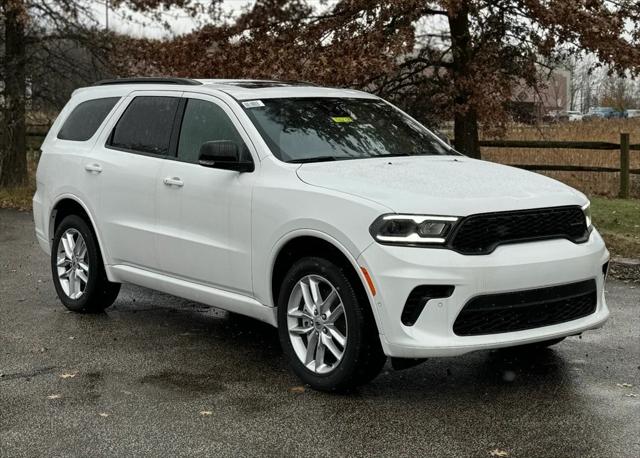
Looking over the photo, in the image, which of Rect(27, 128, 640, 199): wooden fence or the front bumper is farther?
Rect(27, 128, 640, 199): wooden fence

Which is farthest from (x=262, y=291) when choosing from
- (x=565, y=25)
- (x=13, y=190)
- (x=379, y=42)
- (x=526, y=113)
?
(x=13, y=190)

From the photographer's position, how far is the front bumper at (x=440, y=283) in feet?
17.7

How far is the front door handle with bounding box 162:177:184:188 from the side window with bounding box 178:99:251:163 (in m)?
0.17

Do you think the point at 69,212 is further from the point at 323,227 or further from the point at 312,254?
the point at 323,227

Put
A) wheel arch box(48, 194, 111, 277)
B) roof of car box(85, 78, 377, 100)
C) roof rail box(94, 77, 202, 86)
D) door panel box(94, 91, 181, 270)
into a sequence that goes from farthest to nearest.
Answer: wheel arch box(48, 194, 111, 277) < roof rail box(94, 77, 202, 86) < door panel box(94, 91, 181, 270) < roof of car box(85, 78, 377, 100)

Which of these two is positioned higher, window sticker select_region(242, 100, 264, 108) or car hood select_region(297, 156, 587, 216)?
window sticker select_region(242, 100, 264, 108)

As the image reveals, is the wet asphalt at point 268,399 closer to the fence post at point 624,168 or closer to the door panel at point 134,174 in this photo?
the door panel at point 134,174

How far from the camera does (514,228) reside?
5.64 metres

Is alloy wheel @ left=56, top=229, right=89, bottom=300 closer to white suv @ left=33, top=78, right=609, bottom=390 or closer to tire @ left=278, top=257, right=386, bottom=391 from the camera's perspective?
white suv @ left=33, top=78, right=609, bottom=390

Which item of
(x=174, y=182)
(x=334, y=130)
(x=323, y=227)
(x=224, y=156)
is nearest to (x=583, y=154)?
(x=334, y=130)

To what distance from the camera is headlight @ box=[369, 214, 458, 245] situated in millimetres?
5457

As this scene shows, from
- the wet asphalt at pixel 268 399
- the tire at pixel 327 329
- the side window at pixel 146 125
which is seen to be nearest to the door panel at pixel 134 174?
the side window at pixel 146 125

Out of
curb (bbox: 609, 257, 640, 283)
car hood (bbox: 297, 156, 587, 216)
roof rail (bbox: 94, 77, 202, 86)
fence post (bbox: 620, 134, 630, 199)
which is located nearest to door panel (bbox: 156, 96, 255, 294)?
roof rail (bbox: 94, 77, 202, 86)

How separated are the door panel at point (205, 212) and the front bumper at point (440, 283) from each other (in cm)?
120
